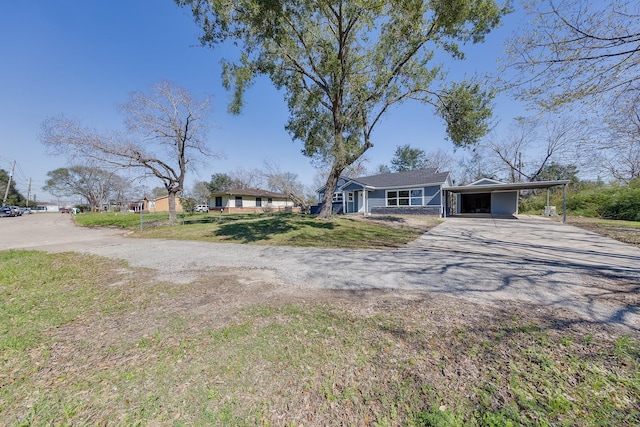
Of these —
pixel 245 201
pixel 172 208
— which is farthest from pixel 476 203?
pixel 245 201

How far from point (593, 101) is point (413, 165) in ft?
123

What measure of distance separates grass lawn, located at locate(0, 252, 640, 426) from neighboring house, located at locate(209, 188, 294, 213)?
31089 millimetres

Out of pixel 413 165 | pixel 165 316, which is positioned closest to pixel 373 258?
pixel 165 316

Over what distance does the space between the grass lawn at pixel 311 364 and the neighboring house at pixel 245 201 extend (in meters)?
31.1

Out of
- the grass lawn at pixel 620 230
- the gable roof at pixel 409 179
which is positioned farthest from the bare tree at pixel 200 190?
the grass lawn at pixel 620 230

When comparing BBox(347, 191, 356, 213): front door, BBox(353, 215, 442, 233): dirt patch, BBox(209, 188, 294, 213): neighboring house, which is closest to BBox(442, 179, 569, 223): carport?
BBox(353, 215, 442, 233): dirt patch

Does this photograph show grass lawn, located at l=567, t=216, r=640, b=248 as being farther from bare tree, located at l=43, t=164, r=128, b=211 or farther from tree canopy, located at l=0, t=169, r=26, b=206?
tree canopy, located at l=0, t=169, r=26, b=206

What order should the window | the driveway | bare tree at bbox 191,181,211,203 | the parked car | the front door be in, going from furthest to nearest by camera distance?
bare tree at bbox 191,181,211,203 < the parked car < the front door < the window < the driveway

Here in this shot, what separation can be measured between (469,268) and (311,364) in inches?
167

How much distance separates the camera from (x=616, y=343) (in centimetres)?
229

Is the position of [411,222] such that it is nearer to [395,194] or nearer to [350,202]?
[395,194]

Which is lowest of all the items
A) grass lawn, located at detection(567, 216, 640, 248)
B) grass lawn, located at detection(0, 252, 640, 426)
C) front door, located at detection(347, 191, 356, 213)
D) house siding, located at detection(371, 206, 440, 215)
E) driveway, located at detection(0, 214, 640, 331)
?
grass lawn, located at detection(0, 252, 640, 426)

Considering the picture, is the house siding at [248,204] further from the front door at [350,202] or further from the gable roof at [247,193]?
the front door at [350,202]

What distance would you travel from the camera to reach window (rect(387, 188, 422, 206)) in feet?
63.5
